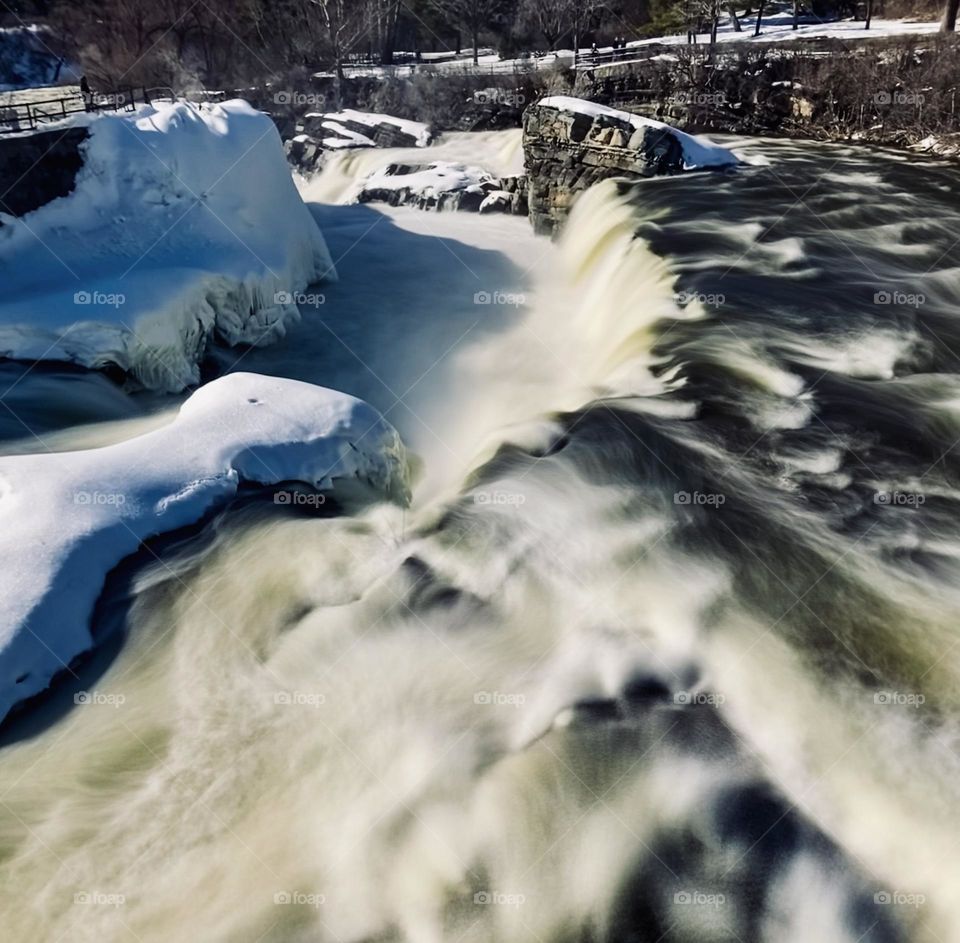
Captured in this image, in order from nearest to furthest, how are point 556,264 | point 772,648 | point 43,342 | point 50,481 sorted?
point 772,648, point 50,481, point 43,342, point 556,264

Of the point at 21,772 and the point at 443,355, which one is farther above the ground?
the point at 21,772

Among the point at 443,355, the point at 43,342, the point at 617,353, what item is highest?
the point at 43,342

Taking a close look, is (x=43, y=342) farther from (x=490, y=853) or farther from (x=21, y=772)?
Result: (x=490, y=853)

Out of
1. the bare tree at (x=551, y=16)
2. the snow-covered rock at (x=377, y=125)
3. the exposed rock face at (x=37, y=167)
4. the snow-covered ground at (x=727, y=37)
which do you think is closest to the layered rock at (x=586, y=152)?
the snow-covered rock at (x=377, y=125)

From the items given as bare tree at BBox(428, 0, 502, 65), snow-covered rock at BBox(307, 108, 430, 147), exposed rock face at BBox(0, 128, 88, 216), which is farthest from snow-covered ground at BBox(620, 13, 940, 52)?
exposed rock face at BBox(0, 128, 88, 216)

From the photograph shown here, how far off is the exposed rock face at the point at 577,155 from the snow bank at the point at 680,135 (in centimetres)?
12

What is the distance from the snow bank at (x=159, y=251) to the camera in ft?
37.6

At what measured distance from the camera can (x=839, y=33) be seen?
33.2 meters

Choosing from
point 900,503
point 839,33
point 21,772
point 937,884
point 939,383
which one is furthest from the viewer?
point 839,33

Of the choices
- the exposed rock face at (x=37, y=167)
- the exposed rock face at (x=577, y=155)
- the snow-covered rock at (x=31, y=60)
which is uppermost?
the snow-covered rock at (x=31, y=60)

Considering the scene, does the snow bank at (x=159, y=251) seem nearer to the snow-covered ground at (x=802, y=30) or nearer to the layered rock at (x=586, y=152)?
the layered rock at (x=586, y=152)

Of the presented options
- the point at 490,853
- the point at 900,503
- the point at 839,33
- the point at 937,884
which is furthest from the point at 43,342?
the point at 839,33

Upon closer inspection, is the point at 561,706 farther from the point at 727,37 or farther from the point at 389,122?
the point at 727,37

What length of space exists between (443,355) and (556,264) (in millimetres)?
5765
